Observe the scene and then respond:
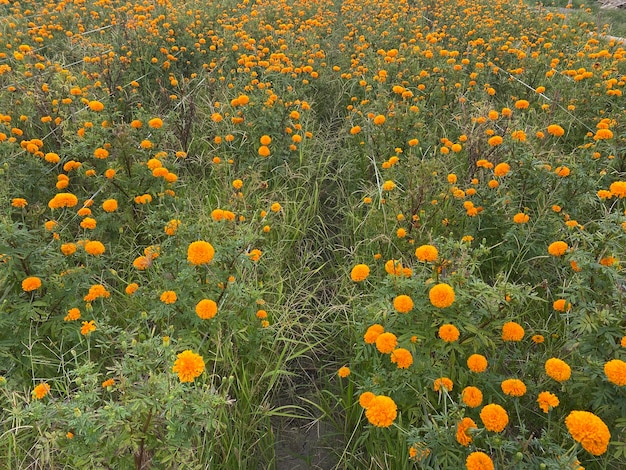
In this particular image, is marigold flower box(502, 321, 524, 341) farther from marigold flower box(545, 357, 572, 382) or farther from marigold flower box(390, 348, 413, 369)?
marigold flower box(390, 348, 413, 369)

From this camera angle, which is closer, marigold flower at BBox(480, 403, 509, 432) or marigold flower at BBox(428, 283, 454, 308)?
marigold flower at BBox(480, 403, 509, 432)

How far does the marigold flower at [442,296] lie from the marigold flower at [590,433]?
593 millimetres

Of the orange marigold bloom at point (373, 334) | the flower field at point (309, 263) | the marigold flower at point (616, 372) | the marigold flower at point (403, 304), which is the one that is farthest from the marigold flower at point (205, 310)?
the marigold flower at point (616, 372)

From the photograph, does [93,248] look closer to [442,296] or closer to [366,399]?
[366,399]

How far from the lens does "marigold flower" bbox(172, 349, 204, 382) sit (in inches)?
61.4

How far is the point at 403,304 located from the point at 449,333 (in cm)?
22

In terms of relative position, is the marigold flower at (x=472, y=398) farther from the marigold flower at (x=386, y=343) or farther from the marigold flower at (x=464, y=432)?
the marigold flower at (x=386, y=343)

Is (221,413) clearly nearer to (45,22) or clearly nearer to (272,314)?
(272,314)

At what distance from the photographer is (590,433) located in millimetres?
1487

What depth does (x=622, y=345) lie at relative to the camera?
5.77ft

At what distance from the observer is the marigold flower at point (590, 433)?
1474 mm

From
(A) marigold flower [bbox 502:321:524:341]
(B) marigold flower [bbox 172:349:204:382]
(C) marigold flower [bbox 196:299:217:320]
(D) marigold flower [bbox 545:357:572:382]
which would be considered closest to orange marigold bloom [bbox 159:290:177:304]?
(C) marigold flower [bbox 196:299:217:320]

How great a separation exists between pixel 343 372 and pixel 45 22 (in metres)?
6.70

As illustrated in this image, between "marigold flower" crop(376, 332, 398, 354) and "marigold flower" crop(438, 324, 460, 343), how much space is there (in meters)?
0.20
